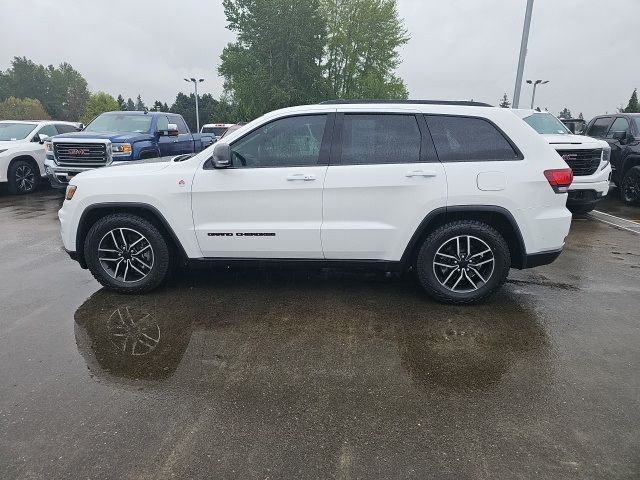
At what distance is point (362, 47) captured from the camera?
44250mm

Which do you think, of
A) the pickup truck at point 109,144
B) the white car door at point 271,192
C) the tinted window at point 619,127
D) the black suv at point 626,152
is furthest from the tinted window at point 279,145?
the tinted window at point 619,127

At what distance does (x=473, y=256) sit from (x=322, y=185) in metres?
1.54

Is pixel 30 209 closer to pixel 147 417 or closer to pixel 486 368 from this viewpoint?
pixel 147 417

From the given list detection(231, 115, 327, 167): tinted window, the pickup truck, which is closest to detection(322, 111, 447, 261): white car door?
detection(231, 115, 327, 167): tinted window

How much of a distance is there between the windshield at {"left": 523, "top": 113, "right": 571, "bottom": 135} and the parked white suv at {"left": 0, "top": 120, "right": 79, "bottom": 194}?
11438 millimetres

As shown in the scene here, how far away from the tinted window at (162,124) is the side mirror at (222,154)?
7130 mm

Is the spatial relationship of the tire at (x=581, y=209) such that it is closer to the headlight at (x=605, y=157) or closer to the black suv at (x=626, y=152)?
the headlight at (x=605, y=157)

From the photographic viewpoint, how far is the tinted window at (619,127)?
34.8ft

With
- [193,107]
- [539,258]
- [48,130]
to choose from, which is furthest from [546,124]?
[193,107]

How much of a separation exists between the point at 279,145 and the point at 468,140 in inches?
68.2

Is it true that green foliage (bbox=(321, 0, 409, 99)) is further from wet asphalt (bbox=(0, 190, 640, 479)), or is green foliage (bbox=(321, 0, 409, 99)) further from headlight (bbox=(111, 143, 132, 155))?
wet asphalt (bbox=(0, 190, 640, 479))

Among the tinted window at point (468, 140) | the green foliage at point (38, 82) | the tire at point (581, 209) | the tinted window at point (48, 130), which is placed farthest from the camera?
the green foliage at point (38, 82)

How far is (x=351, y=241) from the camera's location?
4.18 metres

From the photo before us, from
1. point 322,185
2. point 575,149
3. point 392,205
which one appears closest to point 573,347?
point 392,205
